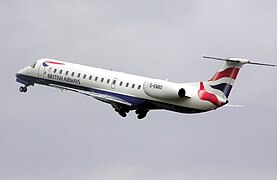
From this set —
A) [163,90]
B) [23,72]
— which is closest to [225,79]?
[163,90]

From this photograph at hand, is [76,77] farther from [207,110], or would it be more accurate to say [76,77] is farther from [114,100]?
[207,110]

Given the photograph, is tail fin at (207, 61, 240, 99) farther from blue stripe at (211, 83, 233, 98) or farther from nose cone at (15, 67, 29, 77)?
nose cone at (15, 67, 29, 77)

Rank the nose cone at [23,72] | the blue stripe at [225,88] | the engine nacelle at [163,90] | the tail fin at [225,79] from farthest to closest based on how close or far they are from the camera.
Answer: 1. the nose cone at [23,72]
2. the blue stripe at [225,88]
3. the tail fin at [225,79]
4. the engine nacelle at [163,90]

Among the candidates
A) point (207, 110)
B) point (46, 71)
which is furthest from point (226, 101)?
point (46, 71)

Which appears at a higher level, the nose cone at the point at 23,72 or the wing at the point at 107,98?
Result: the nose cone at the point at 23,72

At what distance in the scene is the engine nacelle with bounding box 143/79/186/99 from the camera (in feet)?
346

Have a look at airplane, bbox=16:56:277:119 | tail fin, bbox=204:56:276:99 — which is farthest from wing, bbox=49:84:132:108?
tail fin, bbox=204:56:276:99

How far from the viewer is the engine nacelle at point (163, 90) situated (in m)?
105

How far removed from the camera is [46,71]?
386 feet

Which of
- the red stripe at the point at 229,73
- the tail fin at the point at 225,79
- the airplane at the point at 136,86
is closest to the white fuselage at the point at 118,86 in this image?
the airplane at the point at 136,86

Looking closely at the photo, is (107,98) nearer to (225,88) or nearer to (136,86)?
(136,86)

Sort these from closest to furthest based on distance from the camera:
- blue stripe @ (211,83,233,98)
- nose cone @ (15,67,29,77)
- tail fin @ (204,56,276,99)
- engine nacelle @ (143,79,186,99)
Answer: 1. engine nacelle @ (143,79,186,99)
2. tail fin @ (204,56,276,99)
3. blue stripe @ (211,83,233,98)
4. nose cone @ (15,67,29,77)

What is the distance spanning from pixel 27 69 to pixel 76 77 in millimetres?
7252

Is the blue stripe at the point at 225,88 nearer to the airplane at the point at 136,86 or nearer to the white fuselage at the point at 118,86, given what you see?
the airplane at the point at 136,86
